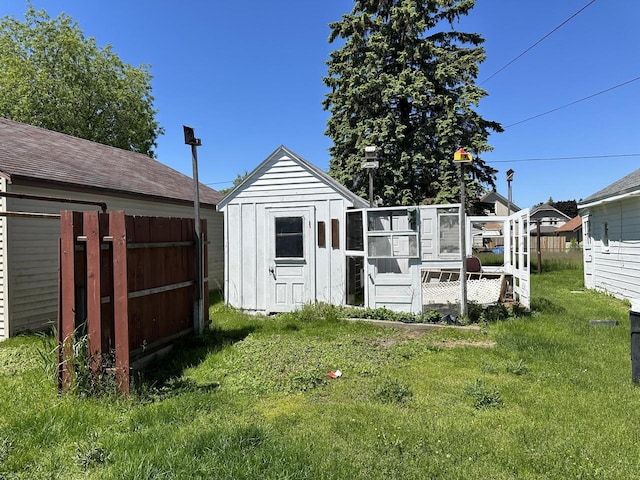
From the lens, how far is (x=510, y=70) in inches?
589

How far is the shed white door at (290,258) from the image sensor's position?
27.1ft

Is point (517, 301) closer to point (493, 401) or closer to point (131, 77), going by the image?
point (493, 401)

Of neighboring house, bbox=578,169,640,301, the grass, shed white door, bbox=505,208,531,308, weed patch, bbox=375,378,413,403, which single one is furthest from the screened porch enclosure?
weed patch, bbox=375,378,413,403

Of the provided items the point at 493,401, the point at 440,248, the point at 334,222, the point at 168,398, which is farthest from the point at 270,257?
the point at 493,401

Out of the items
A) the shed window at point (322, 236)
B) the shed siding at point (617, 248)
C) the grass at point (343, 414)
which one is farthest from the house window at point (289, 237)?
the shed siding at point (617, 248)

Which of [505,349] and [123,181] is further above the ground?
[123,181]

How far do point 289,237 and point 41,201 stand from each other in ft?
14.9

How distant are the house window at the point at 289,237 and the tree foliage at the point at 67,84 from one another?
66.6 feet

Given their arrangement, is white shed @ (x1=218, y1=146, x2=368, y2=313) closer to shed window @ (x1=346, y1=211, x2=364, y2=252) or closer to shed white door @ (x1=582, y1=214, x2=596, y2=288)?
shed window @ (x1=346, y1=211, x2=364, y2=252)

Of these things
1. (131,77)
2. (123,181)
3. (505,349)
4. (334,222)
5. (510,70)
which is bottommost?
(505,349)

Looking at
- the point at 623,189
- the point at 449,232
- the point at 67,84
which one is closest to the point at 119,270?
the point at 449,232

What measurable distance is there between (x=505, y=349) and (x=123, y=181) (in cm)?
907

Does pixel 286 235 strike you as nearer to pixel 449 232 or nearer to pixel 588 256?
pixel 449 232

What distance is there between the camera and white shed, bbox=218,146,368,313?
8.19 meters
